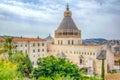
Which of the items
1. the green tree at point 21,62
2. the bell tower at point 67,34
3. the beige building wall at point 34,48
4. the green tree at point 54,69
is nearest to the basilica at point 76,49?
the bell tower at point 67,34

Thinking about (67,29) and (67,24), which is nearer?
(67,29)

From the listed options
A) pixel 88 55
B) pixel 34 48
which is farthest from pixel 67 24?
pixel 88 55

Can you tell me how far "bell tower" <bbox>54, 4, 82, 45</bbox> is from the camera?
166ft

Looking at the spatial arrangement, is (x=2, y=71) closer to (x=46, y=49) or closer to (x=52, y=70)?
(x=52, y=70)

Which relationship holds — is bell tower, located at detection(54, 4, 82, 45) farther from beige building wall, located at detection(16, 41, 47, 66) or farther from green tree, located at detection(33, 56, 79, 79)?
green tree, located at detection(33, 56, 79, 79)

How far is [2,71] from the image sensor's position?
8328 millimetres

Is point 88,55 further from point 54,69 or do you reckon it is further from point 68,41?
point 54,69

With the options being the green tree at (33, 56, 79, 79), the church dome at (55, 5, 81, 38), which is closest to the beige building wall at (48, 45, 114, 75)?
the church dome at (55, 5, 81, 38)

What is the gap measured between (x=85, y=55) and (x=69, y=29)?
7.00m

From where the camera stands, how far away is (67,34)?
5097 cm

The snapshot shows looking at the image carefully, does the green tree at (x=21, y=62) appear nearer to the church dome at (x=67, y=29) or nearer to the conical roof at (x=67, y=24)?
the church dome at (x=67, y=29)

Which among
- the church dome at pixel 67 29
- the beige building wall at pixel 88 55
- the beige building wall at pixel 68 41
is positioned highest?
the church dome at pixel 67 29

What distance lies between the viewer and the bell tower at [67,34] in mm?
50719

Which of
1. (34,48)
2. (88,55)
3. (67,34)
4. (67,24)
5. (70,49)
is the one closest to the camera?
(88,55)
